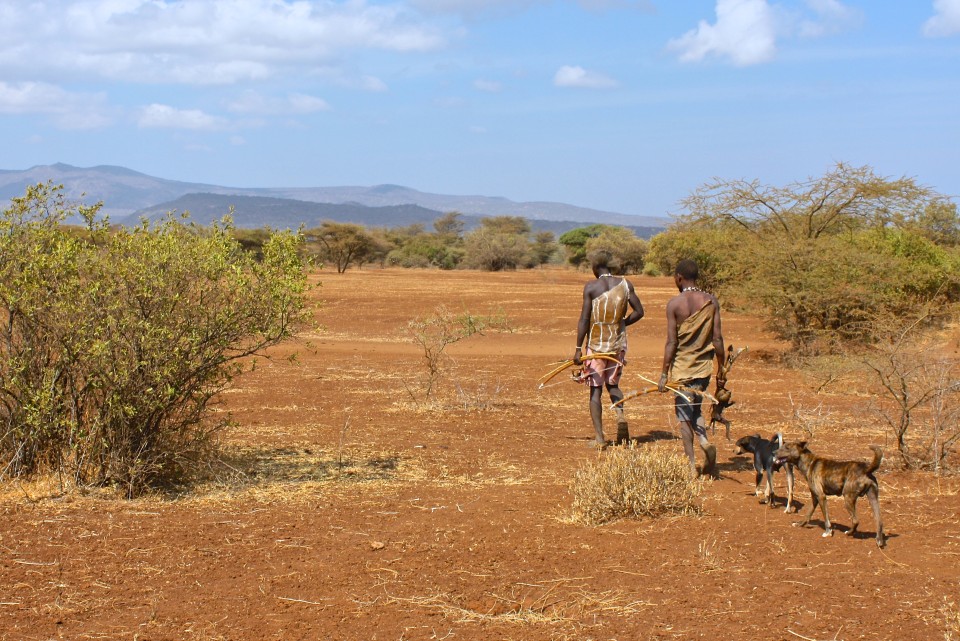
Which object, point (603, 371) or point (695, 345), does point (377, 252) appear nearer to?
point (603, 371)

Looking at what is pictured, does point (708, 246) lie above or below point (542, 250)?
above

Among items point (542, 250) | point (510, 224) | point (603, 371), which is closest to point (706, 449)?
point (603, 371)

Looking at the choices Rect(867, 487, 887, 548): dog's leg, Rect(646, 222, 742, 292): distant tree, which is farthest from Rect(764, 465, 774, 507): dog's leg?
Rect(646, 222, 742, 292): distant tree

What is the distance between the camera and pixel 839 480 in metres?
5.89

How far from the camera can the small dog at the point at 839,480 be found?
5715 millimetres

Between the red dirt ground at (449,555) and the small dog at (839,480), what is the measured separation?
0.58ft

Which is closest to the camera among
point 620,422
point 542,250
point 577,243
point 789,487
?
point 789,487

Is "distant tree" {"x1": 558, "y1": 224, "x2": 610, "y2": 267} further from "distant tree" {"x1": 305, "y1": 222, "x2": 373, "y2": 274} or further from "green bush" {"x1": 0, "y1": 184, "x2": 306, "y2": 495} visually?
"green bush" {"x1": 0, "y1": 184, "x2": 306, "y2": 495}

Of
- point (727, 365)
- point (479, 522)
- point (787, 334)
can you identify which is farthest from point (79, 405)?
point (787, 334)

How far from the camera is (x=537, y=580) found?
5.32m

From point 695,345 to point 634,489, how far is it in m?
1.75

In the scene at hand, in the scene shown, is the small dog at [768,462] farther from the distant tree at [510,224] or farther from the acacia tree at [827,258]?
the distant tree at [510,224]

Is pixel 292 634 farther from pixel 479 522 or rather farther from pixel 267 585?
pixel 479 522

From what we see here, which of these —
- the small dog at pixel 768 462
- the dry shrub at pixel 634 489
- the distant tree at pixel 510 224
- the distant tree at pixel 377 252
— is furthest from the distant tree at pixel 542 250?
the dry shrub at pixel 634 489
